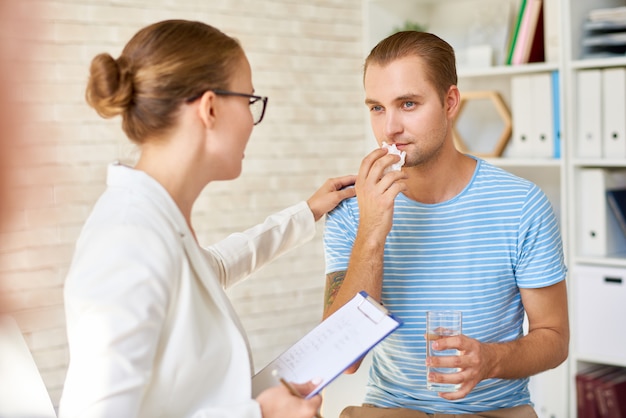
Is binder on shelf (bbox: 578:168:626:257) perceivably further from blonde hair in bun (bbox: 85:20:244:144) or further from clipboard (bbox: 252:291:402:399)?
blonde hair in bun (bbox: 85:20:244:144)

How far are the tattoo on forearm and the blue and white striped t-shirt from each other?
0.36ft

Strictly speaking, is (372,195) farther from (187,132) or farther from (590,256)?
(590,256)

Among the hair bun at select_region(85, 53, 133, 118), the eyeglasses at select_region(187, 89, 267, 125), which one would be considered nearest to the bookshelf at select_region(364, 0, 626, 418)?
the eyeglasses at select_region(187, 89, 267, 125)

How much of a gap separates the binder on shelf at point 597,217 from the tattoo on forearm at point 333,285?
1615mm

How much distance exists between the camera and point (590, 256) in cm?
302

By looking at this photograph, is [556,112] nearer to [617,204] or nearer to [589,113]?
[589,113]

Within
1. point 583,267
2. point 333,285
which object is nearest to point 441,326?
point 333,285

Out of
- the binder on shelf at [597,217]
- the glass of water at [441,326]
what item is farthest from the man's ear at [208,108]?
the binder on shelf at [597,217]

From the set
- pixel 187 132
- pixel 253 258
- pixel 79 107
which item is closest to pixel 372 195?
pixel 253 258

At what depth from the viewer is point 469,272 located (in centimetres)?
171

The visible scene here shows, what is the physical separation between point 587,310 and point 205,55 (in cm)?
232

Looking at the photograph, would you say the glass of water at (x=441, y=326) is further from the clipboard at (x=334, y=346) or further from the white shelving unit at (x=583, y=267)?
the white shelving unit at (x=583, y=267)

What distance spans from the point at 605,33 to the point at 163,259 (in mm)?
2554

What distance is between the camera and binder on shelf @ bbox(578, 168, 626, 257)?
9.85 ft
